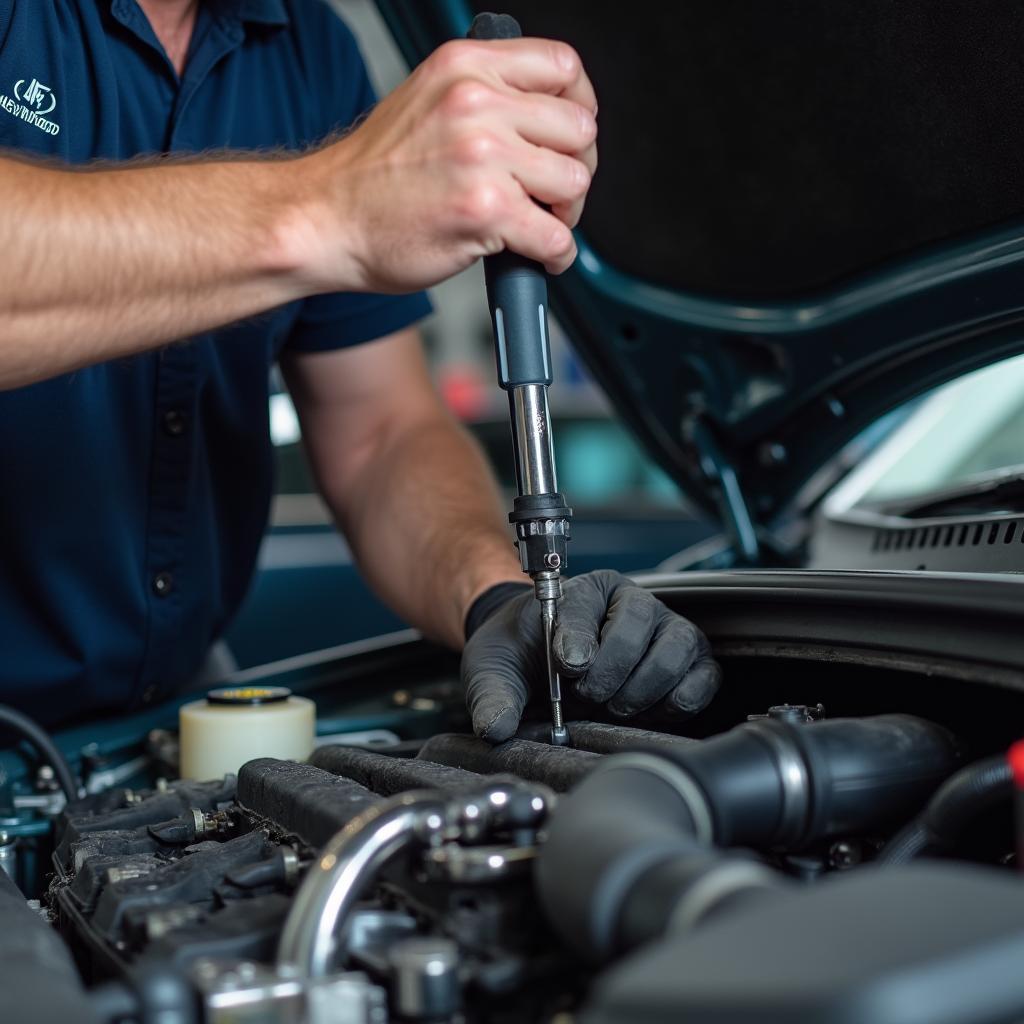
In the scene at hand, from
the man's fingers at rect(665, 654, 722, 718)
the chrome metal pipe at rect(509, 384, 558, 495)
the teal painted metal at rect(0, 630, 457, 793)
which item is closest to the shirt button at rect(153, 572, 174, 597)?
the teal painted metal at rect(0, 630, 457, 793)

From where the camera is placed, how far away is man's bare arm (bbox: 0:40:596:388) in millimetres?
920

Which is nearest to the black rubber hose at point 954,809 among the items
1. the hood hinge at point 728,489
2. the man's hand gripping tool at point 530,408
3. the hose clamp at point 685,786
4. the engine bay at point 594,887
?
the engine bay at point 594,887

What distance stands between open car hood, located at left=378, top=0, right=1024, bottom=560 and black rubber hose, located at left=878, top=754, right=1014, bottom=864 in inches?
27.8

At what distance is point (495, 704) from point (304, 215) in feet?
1.34

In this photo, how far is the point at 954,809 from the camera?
632 mm

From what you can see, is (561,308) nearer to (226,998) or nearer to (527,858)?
(527,858)

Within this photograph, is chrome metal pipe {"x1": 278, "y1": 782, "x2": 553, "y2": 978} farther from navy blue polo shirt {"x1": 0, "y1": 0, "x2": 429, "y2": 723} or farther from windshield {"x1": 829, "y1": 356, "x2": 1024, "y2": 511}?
windshield {"x1": 829, "y1": 356, "x2": 1024, "y2": 511}

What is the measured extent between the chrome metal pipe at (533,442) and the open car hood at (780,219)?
489 mm

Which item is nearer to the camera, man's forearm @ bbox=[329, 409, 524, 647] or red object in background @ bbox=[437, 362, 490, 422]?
man's forearm @ bbox=[329, 409, 524, 647]

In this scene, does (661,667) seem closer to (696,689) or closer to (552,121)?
(696,689)

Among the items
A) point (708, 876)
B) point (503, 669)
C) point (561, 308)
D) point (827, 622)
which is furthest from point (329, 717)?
point (708, 876)

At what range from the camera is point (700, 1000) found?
0.41 meters

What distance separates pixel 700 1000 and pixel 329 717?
3.51 ft

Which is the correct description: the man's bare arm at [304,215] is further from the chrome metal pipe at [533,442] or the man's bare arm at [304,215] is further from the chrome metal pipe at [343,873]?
the chrome metal pipe at [343,873]
